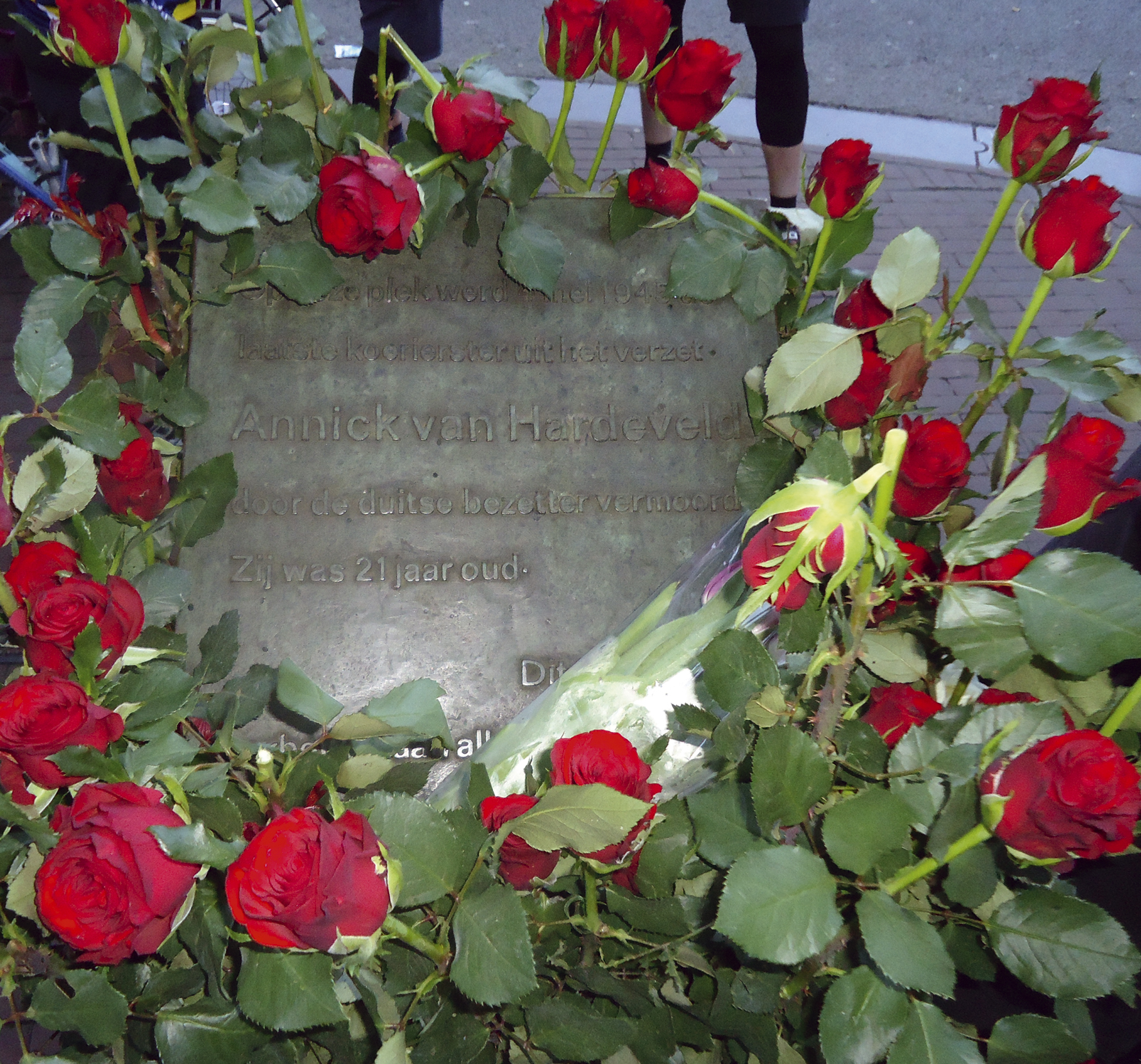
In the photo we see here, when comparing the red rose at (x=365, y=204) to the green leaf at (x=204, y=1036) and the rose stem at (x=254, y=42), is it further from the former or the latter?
the green leaf at (x=204, y=1036)

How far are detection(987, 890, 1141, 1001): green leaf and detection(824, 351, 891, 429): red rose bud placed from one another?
0.62 metres

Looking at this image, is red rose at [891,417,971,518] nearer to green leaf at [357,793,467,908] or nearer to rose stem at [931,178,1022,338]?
rose stem at [931,178,1022,338]

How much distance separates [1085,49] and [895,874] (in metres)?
5.91

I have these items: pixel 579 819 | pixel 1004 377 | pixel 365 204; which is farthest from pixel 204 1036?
pixel 1004 377

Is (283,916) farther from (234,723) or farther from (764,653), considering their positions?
(234,723)

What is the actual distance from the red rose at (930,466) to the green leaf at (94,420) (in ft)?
3.03

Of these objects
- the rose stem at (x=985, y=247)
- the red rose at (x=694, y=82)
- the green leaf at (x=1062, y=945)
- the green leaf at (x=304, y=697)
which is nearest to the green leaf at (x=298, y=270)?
the red rose at (x=694, y=82)

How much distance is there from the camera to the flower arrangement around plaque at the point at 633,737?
75 centimetres

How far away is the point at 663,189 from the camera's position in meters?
1.48

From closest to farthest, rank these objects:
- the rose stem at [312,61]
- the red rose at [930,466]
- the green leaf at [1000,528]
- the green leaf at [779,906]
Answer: the green leaf at [779,906]
the green leaf at [1000,528]
the red rose at [930,466]
the rose stem at [312,61]

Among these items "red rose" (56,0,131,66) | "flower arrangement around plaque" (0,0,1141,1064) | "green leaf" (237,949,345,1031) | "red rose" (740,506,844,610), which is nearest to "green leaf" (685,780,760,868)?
"flower arrangement around plaque" (0,0,1141,1064)

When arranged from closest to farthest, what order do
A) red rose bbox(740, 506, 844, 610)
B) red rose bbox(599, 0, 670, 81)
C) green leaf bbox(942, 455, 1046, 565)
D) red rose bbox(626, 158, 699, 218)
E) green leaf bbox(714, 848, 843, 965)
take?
red rose bbox(740, 506, 844, 610) → green leaf bbox(714, 848, 843, 965) → green leaf bbox(942, 455, 1046, 565) → red rose bbox(599, 0, 670, 81) → red rose bbox(626, 158, 699, 218)

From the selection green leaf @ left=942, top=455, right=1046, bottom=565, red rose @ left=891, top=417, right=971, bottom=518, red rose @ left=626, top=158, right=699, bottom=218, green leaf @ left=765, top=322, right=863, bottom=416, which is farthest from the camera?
red rose @ left=626, top=158, right=699, bottom=218

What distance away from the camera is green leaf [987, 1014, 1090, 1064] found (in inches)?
31.2
